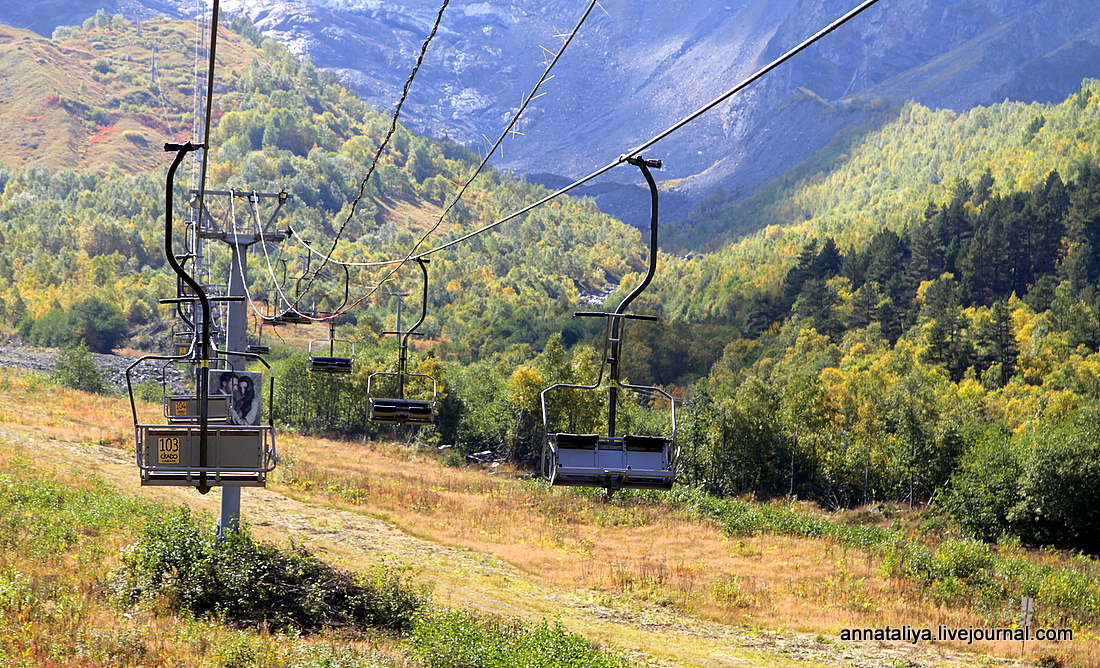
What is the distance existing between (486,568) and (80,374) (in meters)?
69.6

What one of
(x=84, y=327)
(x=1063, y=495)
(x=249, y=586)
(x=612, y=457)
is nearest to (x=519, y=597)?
(x=249, y=586)

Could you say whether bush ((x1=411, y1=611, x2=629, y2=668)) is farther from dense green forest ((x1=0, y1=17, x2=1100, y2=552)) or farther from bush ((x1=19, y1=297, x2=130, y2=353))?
bush ((x1=19, y1=297, x2=130, y2=353))

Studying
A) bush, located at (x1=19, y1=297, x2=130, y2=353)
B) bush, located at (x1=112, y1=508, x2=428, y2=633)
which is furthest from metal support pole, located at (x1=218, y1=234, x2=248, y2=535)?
bush, located at (x1=19, y1=297, x2=130, y2=353)

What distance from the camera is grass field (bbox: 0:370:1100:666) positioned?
2308 centimetres

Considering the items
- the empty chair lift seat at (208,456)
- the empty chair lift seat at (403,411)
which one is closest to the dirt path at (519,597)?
the empty chair lift seat at (403,411)

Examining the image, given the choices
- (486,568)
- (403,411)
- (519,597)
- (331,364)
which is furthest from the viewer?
(486,568)

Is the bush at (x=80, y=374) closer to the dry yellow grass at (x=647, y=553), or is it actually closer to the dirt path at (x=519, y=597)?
the dry yellow grass at (x=647, y=553)

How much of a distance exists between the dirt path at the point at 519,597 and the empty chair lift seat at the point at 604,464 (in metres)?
13.9

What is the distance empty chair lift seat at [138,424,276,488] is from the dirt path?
15623 millimetres

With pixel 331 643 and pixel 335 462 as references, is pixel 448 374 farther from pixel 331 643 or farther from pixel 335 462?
pixel 331 643

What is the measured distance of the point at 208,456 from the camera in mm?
16531

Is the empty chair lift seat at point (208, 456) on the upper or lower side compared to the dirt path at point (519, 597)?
upper

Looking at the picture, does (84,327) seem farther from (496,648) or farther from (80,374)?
(496,648)

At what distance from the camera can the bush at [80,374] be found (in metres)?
95.9
